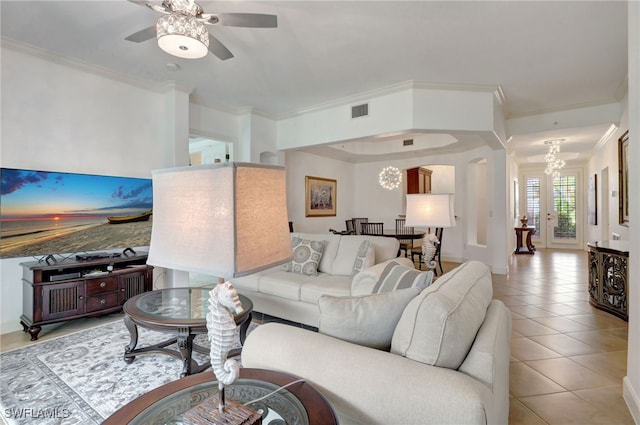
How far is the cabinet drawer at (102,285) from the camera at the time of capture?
3.33 meters

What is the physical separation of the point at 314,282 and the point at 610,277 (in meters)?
3.48

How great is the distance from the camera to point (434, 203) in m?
3.10

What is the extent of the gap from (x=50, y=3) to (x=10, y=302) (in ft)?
9.57

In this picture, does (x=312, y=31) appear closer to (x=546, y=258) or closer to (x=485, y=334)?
(x=485, y=334)

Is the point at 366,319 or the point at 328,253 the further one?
the point at 328,253

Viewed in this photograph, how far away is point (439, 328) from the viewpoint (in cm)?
108

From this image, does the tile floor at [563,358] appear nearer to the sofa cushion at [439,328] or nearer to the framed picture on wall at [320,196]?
the sofa cushion at [439,328]

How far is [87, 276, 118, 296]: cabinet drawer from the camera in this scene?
3.33m

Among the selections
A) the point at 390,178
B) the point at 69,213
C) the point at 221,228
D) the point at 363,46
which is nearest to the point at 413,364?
the point at 221,228

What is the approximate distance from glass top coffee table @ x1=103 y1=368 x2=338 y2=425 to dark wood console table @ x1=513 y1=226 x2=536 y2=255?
31.2ft

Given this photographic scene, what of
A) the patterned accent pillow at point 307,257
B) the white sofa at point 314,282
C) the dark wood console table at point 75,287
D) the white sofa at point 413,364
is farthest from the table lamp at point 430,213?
the dark wood console table at point 75,287

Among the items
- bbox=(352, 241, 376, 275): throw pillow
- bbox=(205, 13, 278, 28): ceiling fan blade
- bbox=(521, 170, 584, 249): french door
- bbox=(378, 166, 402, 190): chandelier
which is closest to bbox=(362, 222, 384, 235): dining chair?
bbox=(378, 166, 402, 190): chandelier

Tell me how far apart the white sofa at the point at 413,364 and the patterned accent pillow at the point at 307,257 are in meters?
2.20

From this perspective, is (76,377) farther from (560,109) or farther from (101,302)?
(560,109)
